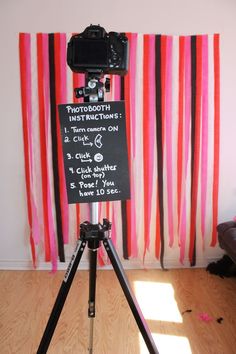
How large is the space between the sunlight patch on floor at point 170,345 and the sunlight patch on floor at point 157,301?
143 millimetres

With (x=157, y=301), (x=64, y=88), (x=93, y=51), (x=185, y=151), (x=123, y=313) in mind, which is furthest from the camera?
(x=185, y=151)

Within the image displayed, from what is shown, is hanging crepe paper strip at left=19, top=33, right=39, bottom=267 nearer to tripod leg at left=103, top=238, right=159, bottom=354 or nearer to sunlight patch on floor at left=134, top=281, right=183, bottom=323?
sunlight patch on floor at left=134, top=281, right=183, bottom=323

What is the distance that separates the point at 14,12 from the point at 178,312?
219 cm

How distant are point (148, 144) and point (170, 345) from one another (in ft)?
4.10

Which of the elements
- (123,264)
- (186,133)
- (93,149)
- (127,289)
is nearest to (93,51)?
(93,149)

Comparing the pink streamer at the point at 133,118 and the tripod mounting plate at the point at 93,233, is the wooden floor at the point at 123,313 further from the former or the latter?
the tripod mounting plate at the point at 93,233

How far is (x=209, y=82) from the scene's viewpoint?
2160mm

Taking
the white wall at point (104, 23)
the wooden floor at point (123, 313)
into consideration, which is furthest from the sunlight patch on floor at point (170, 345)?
the white wall at point (104, 23)

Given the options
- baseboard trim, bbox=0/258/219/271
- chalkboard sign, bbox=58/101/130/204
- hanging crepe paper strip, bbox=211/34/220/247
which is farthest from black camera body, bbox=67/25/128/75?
baseboard trim, bbox=0/258/219/271

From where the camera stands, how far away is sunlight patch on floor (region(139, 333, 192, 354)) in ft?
5.29

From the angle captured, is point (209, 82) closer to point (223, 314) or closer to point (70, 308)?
point (223, 314)

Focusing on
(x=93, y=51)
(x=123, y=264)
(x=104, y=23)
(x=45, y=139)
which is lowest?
(x=123, y=264)

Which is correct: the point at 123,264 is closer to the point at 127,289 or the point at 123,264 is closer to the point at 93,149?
the point at 127,289

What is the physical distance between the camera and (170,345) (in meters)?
1.65
